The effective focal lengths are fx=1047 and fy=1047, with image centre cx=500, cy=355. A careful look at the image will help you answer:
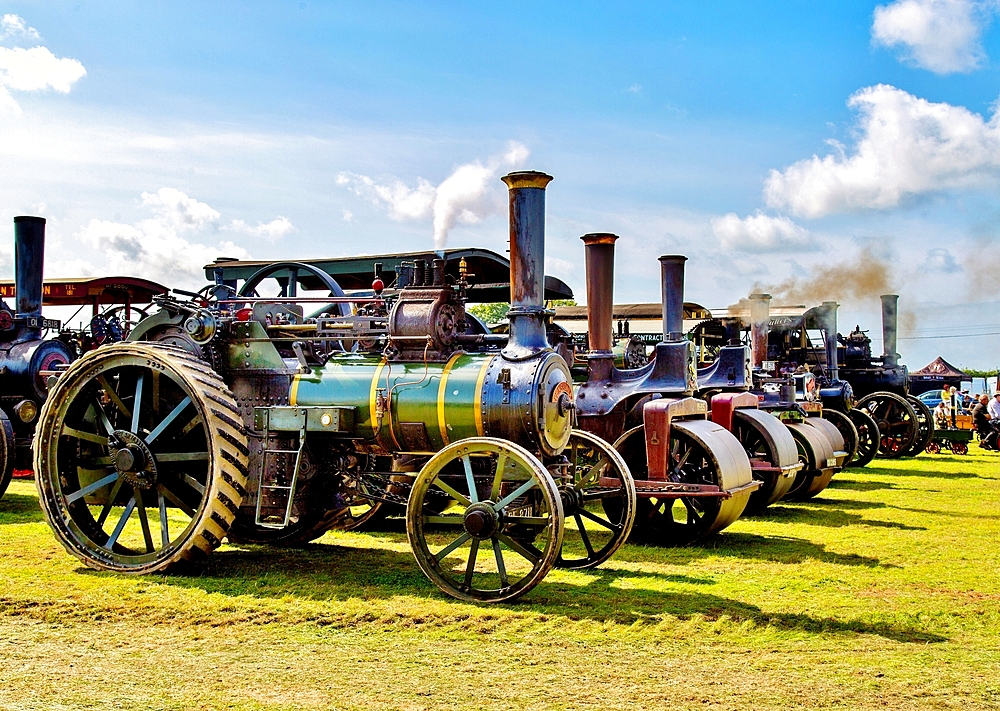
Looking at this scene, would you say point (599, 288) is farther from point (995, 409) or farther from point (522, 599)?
point (995, 409)

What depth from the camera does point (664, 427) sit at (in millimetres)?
7277

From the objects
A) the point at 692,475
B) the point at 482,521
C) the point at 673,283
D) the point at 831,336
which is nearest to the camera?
the point at 482,521

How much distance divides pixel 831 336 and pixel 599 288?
25.5ft

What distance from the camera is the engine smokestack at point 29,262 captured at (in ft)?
33.9

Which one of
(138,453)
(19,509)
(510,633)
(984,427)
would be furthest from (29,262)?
(984,427)

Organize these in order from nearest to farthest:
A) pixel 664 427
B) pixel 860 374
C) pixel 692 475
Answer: pixel 664 427 < pixel 692 475 < pixel 860 374

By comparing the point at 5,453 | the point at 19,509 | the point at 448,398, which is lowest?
the point at 19,509

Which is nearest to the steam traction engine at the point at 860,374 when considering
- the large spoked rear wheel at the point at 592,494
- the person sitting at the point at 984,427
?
the person sitting at the point at 984,427

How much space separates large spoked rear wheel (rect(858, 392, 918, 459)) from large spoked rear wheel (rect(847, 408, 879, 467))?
0.45 metres

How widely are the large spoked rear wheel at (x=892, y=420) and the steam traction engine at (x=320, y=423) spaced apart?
10.7 m

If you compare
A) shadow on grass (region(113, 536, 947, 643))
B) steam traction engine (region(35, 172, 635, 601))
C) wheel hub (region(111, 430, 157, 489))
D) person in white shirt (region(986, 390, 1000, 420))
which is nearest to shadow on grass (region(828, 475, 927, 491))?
steam traction engine (region(35, 172, 635, 601))

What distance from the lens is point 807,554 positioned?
7.19 meters

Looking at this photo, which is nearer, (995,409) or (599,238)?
(599,238)

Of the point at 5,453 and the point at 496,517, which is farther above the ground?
the point at 5,453
